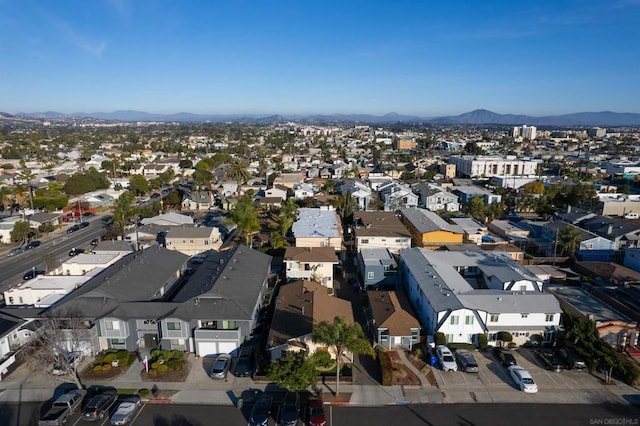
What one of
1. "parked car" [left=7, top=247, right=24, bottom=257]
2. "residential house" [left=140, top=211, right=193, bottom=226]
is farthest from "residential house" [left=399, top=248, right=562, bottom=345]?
"parked car" [left=7, top=247, right=24, bottom=257]

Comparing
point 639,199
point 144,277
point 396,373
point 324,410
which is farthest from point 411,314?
point 639,199

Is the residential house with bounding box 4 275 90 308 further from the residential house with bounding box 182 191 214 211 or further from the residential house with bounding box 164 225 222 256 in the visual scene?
the residential house with bounding box 182 191 214 211

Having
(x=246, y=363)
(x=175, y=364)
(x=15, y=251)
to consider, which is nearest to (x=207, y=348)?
(x=175, y=364)

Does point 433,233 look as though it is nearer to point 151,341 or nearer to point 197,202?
point 151,341

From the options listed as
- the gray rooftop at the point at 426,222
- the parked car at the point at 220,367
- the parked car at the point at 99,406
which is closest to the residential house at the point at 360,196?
the gray rooftop at the point at 426,222

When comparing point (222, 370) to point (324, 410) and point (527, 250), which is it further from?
point (527, 250)
